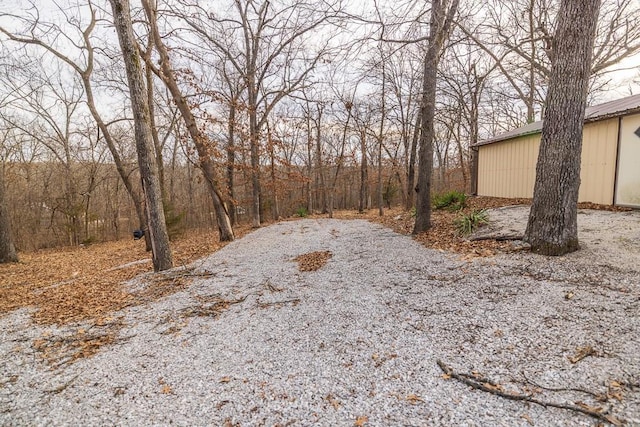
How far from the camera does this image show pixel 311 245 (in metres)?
6.71

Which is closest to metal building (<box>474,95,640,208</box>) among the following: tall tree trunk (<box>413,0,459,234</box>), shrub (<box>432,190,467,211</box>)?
shrub (<box>432,190,467,211</box>)

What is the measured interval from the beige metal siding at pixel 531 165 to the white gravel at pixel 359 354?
5.13 metres

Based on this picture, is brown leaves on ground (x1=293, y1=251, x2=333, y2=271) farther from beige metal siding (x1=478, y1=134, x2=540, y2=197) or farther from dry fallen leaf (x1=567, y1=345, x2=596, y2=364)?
beige metal siding (x1=478, y1=134, x2=540, y2=197)

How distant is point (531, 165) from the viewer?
8.97m

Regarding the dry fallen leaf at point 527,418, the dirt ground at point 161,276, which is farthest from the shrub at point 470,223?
the dry fallen leaf at point 527,418

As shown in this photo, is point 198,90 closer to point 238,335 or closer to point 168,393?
point 238,335

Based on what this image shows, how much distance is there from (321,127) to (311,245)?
15.2 meters

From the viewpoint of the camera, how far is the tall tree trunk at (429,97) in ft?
18.0

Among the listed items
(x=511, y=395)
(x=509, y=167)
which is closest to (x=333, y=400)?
(x=511, y=395)

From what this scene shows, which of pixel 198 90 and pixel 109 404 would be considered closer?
pixel 109 404

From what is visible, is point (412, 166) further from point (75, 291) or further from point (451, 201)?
point (75, 291)

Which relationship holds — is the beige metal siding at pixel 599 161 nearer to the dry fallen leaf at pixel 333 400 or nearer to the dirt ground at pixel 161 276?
the dirt ground at pixel 161 276

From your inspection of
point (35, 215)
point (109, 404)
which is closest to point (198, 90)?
point (109, 404)

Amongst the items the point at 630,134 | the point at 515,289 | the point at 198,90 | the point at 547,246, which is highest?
the point at 198,90
